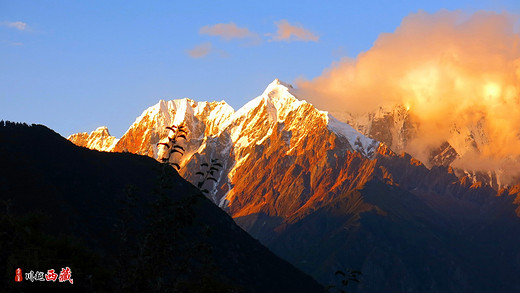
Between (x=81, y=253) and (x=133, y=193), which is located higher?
(x=81, y=253)

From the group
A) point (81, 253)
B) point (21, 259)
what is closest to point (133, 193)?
point (21, 259)

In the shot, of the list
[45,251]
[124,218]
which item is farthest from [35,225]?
[124,218]

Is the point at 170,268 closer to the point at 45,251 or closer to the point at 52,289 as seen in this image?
the point at 52,289

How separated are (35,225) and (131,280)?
39.7m

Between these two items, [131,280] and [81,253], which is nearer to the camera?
[131,280]

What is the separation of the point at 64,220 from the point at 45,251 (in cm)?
12402

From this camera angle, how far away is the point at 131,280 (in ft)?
171

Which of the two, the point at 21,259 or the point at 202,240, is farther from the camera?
the point at 21,259

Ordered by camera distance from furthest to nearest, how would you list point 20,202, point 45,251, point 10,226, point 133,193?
point 20,202, point 45,251, point 10,226, point 133,193

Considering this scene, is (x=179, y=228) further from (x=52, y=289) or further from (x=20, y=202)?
(x=20, y=202)

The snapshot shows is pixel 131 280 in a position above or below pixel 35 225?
below

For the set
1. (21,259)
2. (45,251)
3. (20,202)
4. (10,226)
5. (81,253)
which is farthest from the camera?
(20,202)

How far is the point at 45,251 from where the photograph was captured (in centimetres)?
7725

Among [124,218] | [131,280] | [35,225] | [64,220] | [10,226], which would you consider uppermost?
[64,220]
